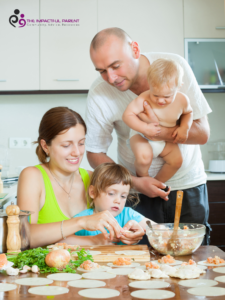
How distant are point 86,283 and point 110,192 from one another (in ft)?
2.42

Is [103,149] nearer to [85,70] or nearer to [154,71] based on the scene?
[154,71]

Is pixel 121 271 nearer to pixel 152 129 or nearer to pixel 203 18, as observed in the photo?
pixel 152 129

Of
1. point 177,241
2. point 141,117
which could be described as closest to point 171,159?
point 141,117

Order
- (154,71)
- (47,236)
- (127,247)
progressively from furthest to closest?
(154,71) < (47,236) < (127,247)

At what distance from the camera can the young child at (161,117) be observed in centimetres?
142

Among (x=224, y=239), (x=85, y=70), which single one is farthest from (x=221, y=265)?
(x=85, y=70)

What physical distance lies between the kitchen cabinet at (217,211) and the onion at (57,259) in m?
2.22

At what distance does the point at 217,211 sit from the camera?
298 cm

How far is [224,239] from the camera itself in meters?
2.99

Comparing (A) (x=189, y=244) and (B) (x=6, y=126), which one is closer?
(A) (x=189, y=244)

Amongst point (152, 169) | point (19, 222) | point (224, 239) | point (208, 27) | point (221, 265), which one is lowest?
point (224, 239)

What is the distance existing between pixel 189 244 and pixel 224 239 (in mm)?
2105

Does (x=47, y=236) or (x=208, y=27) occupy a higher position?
(x=208, y=27)

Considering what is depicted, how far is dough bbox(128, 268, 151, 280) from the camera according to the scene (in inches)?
33.5
